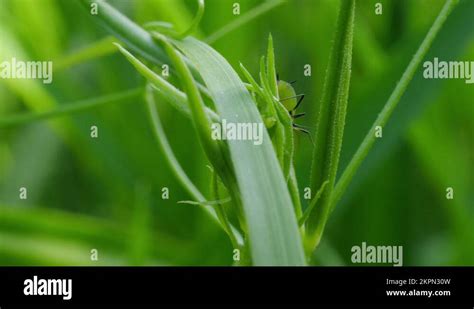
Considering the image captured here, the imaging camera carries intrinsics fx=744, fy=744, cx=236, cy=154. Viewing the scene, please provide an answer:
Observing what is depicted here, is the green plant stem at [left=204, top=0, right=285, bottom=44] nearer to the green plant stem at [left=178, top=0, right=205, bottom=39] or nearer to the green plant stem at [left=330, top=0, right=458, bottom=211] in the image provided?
the green plant stem at [left=178, top=0, right=205, bottom=39]

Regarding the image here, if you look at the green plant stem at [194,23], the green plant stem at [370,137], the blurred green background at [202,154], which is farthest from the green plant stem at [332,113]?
the blurred green background at [202,154]

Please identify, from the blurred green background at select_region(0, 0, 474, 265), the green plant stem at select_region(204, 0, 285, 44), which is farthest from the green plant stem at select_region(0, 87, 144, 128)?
the blurred green background at select_region(0, 0, 474, 265)

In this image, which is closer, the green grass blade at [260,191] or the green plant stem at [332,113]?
the green grass blade at [260,191]

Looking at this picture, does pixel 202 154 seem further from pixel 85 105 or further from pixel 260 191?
pixel 260 191

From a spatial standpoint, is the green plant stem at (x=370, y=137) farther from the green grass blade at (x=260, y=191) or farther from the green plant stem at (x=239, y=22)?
the green plant stem at (x=239, y=22)

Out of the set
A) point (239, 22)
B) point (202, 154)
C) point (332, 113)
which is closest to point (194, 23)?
point (332, 113)

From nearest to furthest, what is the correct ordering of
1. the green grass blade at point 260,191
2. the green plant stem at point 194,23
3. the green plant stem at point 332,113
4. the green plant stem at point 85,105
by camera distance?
the green grass blade at point 260,191, the green plant stem at point 332,113, the green plant stem at point 194,23, the green plant stem at point 85,105

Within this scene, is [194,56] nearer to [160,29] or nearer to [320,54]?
[160,29]
